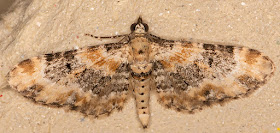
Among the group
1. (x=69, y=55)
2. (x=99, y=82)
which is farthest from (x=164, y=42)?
(x=69, y=55)

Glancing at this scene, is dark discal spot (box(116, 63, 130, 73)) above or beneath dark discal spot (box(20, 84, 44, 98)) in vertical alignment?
above

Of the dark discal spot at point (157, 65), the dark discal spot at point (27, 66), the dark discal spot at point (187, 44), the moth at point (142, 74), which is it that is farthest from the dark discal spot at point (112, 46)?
the dark discal spot at point (27, 66)

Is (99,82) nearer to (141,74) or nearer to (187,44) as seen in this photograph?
(141,74)

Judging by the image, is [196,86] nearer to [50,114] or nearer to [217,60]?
[217,60]

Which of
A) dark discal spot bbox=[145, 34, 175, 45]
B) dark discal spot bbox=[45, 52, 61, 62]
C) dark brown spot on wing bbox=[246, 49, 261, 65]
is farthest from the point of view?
dark discal spot bbox=[145, 34, 175, 45]

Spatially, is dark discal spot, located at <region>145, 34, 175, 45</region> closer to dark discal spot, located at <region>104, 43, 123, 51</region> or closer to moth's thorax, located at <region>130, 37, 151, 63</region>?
moth's thorax, located at <region>130, 37, 151, 63</region>

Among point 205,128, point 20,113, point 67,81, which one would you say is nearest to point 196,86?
point 205,128

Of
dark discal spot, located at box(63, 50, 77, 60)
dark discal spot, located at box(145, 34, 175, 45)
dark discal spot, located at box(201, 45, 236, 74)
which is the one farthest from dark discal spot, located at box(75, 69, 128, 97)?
dark discal spot, located at box(201, 45, 236, 74)
